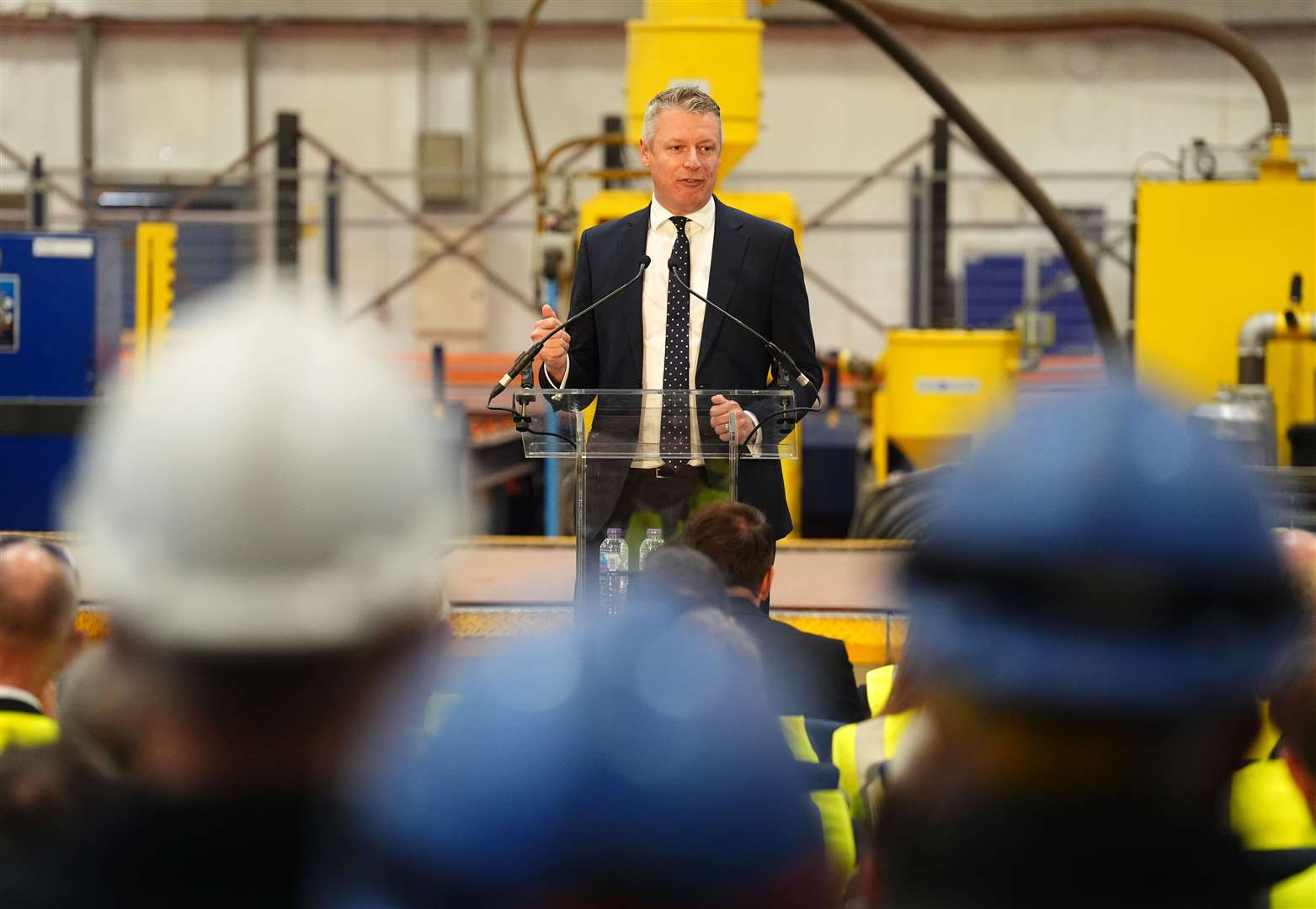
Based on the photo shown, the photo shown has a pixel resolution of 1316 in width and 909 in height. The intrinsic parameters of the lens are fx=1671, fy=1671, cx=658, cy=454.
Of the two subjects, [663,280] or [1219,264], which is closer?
[663,280]

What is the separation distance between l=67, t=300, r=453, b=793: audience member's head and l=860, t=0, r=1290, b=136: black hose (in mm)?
6793

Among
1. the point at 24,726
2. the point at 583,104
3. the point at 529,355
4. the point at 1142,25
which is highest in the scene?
the point at 583,104

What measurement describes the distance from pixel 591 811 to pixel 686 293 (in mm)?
2198

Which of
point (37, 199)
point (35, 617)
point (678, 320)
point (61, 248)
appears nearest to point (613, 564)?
point (678, 320)

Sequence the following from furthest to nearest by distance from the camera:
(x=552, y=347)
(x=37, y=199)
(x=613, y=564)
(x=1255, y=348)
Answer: (x=37, y=199)
(x=1255, y=348)
(x=552, y=347)
(x=613, y=564)

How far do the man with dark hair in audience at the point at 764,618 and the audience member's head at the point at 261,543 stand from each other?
151cm

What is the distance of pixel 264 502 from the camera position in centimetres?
75

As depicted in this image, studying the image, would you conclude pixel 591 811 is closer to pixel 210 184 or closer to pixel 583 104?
pixel 210 184

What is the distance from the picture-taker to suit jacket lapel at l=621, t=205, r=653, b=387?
3008 mm

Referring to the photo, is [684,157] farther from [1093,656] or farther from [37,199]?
[37,199]

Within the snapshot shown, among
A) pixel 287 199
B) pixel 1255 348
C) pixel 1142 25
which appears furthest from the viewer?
pixel 287 199

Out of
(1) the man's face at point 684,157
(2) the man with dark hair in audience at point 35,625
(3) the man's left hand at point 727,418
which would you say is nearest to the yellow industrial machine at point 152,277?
(1) the man's face at point 684,157

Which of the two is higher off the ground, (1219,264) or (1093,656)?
(1219,264)

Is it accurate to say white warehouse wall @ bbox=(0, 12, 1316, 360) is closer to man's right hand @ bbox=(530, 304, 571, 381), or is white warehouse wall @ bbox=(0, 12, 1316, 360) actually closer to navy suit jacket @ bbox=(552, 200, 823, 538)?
navy suit jacket @ bbox=(552, 200, 823, 538)
